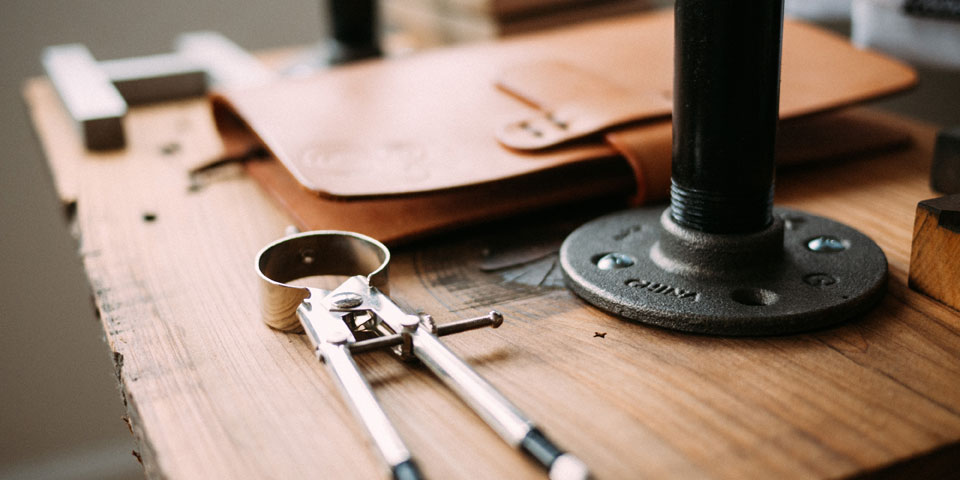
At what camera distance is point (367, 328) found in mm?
407

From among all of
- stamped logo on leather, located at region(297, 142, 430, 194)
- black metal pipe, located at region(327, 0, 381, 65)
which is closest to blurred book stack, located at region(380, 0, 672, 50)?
black metal pipe, located at region(327, 0, 381, 65)

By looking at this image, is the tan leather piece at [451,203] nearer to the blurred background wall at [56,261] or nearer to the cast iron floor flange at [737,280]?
the cast iron floor flange at [737,280]

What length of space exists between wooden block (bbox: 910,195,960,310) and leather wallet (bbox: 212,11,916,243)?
153 mm

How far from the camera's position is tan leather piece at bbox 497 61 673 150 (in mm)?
540

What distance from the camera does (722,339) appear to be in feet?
1.29

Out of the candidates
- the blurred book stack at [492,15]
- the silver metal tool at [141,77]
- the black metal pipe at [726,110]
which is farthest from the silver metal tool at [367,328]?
the blurred book stack at [492,15]

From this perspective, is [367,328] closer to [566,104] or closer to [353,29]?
[566,104]

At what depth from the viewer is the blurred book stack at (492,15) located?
902 millimetres

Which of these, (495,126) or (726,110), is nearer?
(726,110)

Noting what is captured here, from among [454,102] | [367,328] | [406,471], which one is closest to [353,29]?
[454,102]

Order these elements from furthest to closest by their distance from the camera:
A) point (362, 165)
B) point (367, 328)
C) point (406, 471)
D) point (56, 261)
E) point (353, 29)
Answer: point (56, 261) → point (353, 29) → point (362, 165) → point (367, 328) → point (406, 471)

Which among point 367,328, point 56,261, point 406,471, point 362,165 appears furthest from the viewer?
point 56,261

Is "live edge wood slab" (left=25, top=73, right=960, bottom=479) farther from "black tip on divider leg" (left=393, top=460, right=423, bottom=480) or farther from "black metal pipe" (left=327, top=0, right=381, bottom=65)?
"black metal pipe" (left=327, top=0, right=381, bottom=65)

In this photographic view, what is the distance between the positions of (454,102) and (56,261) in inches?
36.3
